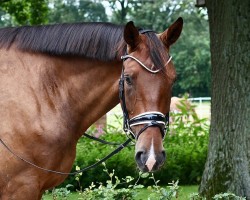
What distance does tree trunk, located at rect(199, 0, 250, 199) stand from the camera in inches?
237

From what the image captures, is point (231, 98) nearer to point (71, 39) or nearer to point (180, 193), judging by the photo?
point (180, 193)

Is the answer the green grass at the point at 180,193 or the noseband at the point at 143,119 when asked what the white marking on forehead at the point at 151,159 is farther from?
the green grass at the point at 180,193

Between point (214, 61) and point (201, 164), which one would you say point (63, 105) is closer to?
point (214, 61)

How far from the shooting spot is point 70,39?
141 inches

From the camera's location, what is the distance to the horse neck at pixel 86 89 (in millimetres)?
3494

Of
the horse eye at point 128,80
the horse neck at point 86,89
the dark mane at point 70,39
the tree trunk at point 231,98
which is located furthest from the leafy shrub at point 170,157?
the horse eye at point 128,80

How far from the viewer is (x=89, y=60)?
139 inches

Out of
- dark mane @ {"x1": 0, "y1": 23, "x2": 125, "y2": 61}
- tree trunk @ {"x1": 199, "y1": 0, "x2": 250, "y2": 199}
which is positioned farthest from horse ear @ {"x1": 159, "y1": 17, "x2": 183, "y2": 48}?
tree trunk @ {"x1": 199, "y1": 0, "x2": 250, "y2": 199}

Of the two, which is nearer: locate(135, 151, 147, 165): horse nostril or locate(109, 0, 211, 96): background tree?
locate(135, 151, 147, 165): horse nostril

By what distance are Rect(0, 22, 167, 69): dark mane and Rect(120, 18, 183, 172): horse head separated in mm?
172

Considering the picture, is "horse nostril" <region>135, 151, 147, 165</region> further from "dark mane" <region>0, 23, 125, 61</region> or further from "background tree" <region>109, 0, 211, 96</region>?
"background tree" <region>109, 0, 211, 96</region>

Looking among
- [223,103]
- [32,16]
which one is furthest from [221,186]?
[32,16]

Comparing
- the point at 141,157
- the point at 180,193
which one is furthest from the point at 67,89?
the point at 180,193

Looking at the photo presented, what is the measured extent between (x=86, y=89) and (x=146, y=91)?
57 cm
